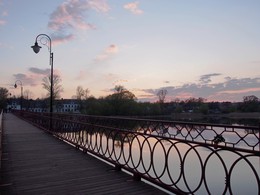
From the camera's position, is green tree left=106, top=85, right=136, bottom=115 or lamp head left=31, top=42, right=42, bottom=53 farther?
green tree left=106, top=85, right=136, bottom=115

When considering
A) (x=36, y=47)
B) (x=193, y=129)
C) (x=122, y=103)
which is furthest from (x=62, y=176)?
(x=122, y=103)

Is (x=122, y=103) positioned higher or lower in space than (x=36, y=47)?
lower

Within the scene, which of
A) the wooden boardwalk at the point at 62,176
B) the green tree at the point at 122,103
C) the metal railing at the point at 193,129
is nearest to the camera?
the wooden boardwalk at the point at 62,176

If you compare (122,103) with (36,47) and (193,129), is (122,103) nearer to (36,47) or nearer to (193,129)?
(36,47)

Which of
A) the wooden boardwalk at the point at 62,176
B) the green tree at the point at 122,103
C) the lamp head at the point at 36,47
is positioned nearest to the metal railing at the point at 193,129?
the wooden boardwalk at the point at 62,176

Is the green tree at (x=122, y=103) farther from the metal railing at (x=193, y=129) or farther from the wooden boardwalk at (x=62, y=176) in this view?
the wooden boardwalk at (x=62, y=176)

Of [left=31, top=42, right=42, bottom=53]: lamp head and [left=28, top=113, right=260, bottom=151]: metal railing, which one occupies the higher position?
[left=31, top=42, right=42, bottom=53]: lamp head

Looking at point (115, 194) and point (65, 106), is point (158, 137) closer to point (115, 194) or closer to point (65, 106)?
point (115, 194)

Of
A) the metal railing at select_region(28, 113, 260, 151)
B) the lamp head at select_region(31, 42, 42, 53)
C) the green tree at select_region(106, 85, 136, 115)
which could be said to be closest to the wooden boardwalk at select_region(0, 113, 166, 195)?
the metal railing at select_region(28, 113, 260, 151)

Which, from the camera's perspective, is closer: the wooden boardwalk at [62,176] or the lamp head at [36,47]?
the wooden boardwalk at [62,176]

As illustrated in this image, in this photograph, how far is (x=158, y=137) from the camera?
5.32 metres

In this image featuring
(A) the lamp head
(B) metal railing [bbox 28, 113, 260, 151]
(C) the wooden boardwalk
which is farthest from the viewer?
(A) the lamp head

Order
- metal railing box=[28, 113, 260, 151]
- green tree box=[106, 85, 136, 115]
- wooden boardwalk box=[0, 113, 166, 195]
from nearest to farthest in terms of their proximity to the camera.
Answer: wooden boardwalk box=[0, 113, 166, 195], metal railing box=[28, 113, 260, 151], green tree box=[106, 85, 136, 115]

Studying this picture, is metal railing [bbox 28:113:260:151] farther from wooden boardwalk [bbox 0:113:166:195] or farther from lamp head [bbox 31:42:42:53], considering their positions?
lamp head [bbox 31:42:42:53]
